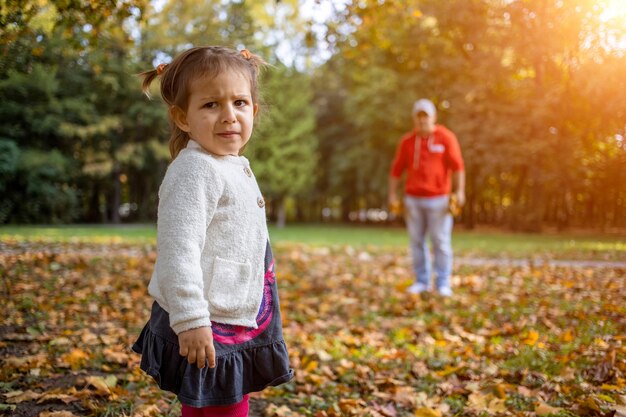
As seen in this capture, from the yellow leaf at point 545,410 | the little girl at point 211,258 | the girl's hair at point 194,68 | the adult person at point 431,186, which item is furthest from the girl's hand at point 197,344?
the adult person at point 431,186

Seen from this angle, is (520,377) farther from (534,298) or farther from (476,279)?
(476,279)

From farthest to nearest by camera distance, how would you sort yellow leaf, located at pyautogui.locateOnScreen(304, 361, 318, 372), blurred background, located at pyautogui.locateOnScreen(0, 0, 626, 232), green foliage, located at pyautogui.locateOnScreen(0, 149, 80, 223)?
green foliage, located at pyautogui.locateOnScreen(0, 149, 80, 223) → blurred background, located at pyautogui.locateOnScreen(0, 0, 626, 232) → yellow leaf, located at pyautogui.locateOnScreen(304, 361, 318, 372)

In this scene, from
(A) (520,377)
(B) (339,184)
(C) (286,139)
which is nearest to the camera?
(A) (520,377)

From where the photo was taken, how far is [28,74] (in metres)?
6.50

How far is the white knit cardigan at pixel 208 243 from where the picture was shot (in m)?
1.84

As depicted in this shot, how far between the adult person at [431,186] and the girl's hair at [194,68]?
4.95 m

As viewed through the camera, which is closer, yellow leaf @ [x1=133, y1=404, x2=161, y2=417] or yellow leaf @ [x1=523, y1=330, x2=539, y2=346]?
yellow leaf @ [x1=133, y1=404, x2=161, y2=417]

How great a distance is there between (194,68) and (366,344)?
3.31 m

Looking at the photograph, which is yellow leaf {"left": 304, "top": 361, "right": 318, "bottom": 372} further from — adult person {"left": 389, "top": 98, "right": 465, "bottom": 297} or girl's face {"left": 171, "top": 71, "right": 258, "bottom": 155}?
adult person {"left": 389, "top": 98, "right": 465, "bottom": 297}

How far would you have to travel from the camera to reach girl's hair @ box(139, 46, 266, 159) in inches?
80.7

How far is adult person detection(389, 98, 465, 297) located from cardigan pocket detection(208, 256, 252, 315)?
201 inches

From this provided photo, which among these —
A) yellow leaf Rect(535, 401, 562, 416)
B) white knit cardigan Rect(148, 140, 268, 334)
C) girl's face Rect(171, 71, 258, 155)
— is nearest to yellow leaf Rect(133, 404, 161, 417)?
white knit cardigan Rect(148, 140, 268, 334)

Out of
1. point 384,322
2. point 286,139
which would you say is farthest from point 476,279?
point 286,139

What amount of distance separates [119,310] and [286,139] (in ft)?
83.0
